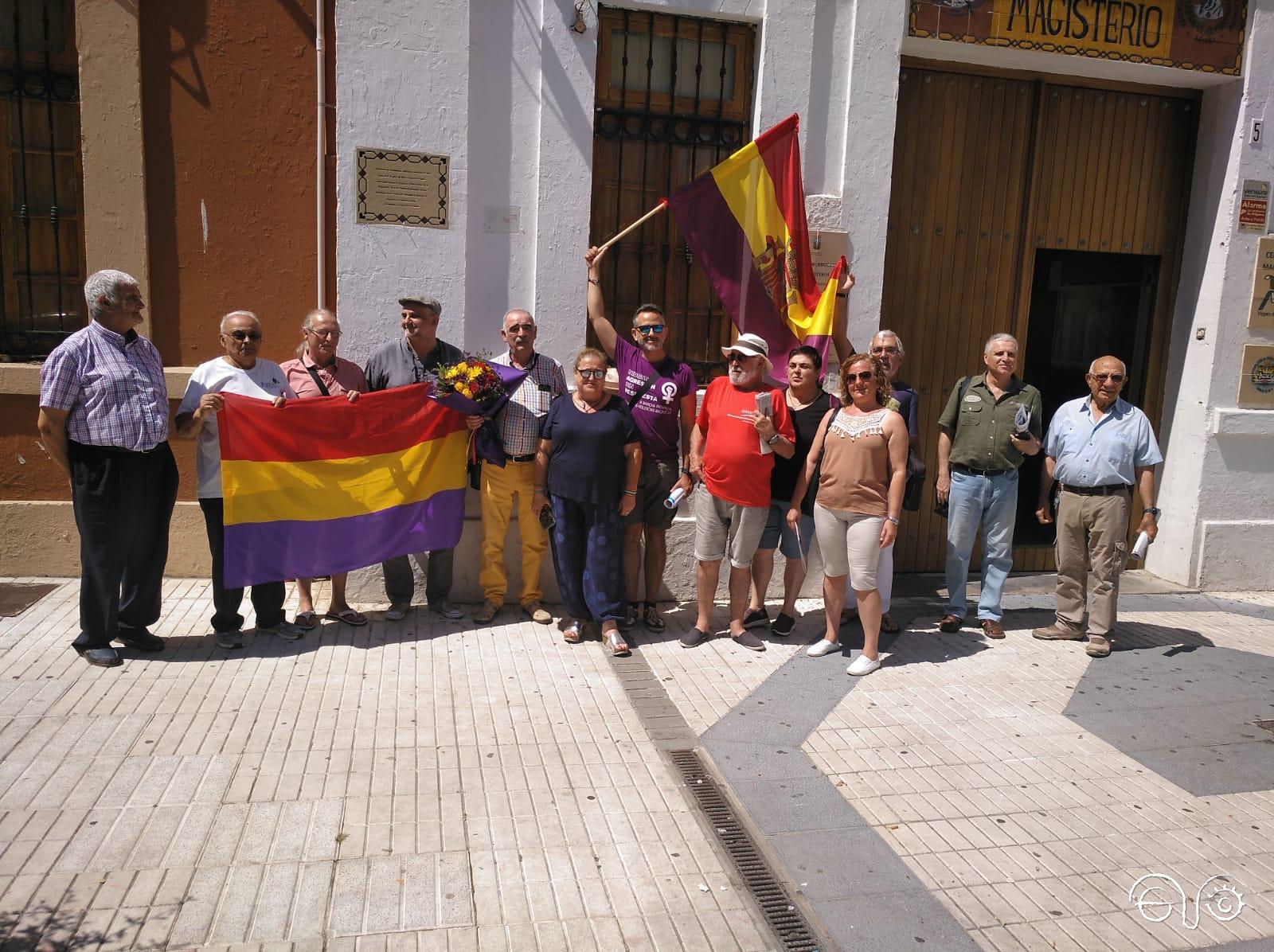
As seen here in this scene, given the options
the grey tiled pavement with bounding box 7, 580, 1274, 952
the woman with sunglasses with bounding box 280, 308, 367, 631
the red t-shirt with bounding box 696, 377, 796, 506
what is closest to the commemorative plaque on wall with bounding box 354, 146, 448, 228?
the woman with sunglasses with bounding box 280, 308, 367, 631

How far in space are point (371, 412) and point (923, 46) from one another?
4.66 meters

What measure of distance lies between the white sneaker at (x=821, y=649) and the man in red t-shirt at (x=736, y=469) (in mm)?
302

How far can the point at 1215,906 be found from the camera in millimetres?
3494

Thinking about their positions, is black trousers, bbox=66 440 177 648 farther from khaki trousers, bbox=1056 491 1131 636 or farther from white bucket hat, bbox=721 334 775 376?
khaki trousers, bbox=1056 491 1131 636

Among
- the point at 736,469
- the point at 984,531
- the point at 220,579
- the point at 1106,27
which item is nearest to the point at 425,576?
the point at 220,579

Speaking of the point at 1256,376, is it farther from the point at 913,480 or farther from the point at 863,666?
the point at 863,666

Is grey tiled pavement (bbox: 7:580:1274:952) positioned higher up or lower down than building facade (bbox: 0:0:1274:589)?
lower down

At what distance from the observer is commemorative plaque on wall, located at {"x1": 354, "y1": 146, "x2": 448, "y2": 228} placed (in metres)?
6.23

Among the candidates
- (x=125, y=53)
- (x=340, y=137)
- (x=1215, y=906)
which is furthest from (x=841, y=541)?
(x=125, y=53)

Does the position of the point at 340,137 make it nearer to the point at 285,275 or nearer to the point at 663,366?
the point at 285,275

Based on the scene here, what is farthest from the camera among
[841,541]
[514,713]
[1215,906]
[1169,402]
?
[1169,402]

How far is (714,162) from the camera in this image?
699cm

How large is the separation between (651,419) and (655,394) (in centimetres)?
16

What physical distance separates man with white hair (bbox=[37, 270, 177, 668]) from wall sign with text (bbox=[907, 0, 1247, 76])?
5.46 meters
